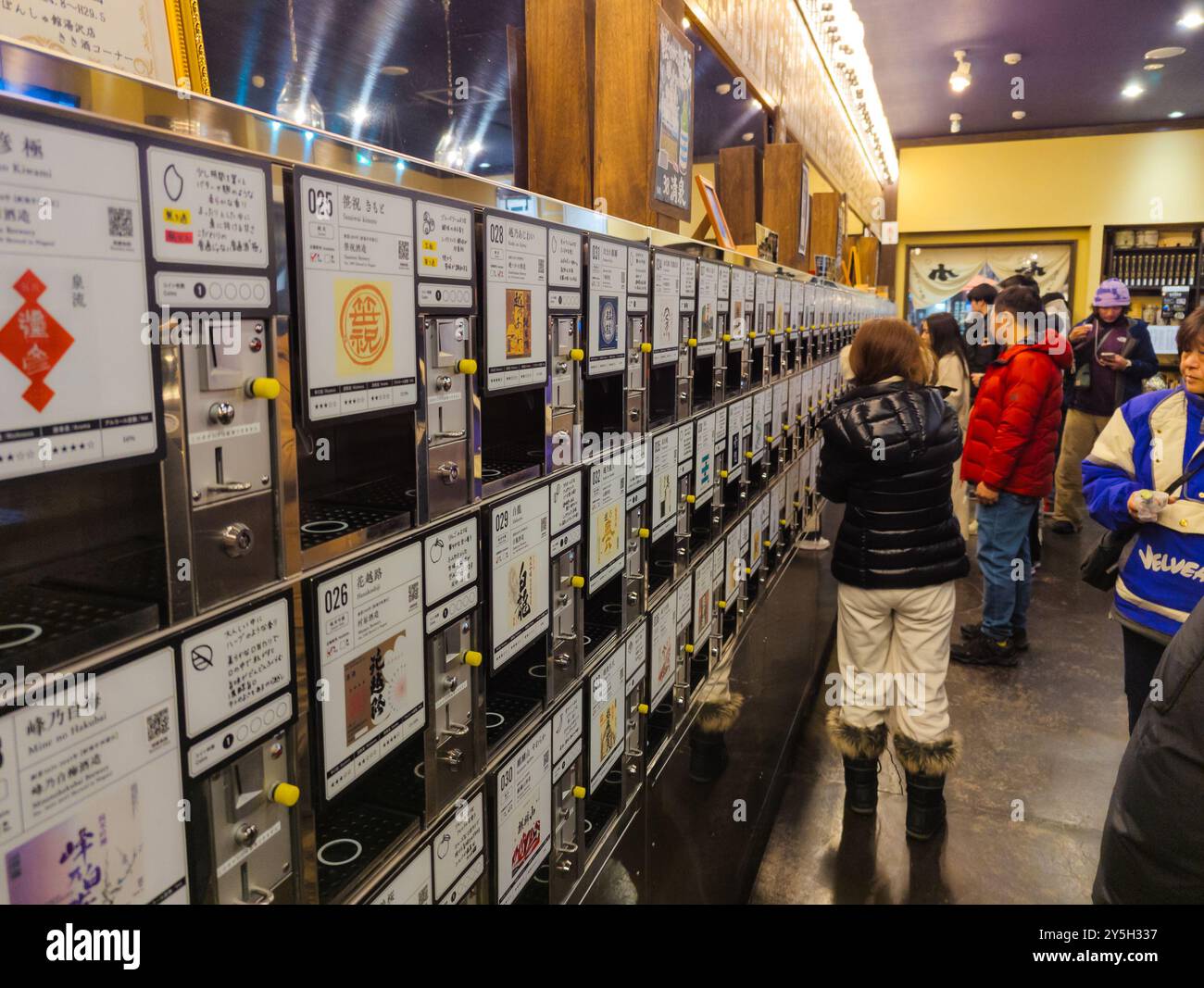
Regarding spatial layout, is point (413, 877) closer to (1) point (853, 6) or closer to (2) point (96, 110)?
(2) point (96, 110)

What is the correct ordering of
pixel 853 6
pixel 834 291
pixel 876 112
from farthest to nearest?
pixel 876 112
pixel 853 6
pixel 834 291

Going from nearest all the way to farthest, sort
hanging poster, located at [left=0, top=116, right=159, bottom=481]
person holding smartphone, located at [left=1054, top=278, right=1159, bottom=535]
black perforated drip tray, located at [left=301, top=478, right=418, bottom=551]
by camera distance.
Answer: hanging poster, located at [left=0, top=116, right=159, bottom=481] < black perforated drip tray, located at [left=301, top=478, right=418, bottom=551] < person holding smartphone, located at [left=1054, top=278, right=1159, bottom=535]

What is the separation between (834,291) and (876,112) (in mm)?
3908

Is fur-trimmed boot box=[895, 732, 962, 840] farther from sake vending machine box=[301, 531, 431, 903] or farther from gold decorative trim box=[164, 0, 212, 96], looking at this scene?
gold decorative trim box=[164, 0, 212, 96]

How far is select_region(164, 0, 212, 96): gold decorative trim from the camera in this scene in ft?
2.94

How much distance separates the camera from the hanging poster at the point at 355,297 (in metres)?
0.82

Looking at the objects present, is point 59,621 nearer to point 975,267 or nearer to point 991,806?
point 991,806

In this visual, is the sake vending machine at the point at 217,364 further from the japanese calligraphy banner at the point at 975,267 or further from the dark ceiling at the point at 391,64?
the japanese calligraphy banner at the point at 975,267

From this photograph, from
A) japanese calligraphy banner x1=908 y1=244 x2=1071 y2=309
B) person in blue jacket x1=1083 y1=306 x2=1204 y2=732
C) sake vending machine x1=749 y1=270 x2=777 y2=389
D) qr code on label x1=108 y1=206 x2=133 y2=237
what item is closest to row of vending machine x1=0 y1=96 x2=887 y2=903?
qr code on label x1=108 y1=206 x2=133 y2=237

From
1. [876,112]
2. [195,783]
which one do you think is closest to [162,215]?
[195,783]

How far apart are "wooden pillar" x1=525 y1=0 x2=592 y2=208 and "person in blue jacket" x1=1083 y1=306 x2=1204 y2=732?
1498mm

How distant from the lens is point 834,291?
4789 millimetres

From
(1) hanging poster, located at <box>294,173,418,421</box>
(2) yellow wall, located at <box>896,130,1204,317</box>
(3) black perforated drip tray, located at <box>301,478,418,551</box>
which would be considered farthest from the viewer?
(2) yellow wall, located at <box>896,130,1204,317</box>

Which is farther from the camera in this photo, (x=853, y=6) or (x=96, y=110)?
(x=853, y=6)
